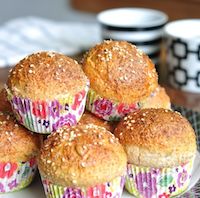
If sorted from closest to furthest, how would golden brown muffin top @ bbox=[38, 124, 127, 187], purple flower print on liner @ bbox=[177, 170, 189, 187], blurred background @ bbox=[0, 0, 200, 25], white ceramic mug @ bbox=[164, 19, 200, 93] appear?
golden brown muffin top @ bbox=[38, 124, 127, 187], purple flower print on liner @ bbox=[177, 170, 189, 187], white ceramic mug @ bbox=[164, 19, 200, 93], blurred background @ bbox=[0, 0, 200, 25]

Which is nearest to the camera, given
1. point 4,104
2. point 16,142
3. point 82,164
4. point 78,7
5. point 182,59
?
point 82,164

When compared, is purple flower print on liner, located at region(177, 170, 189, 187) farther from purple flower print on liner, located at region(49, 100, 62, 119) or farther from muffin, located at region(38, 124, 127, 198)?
purple flower print on liner, located at region(49, 100, 62, 119)

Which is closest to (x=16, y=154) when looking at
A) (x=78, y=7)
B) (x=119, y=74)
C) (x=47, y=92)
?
(x=47, y=92)

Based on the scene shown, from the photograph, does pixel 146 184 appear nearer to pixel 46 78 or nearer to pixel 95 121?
pixel 95 121

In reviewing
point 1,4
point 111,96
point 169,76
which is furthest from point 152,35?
point 1,4

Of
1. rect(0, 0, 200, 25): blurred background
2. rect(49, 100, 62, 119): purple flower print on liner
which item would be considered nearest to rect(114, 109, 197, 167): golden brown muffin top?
rect(49, 100, 62, 119): purple flower print on liner

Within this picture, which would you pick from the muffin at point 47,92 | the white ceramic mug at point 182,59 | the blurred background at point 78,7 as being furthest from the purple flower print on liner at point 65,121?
the blurred background at point 78,7
